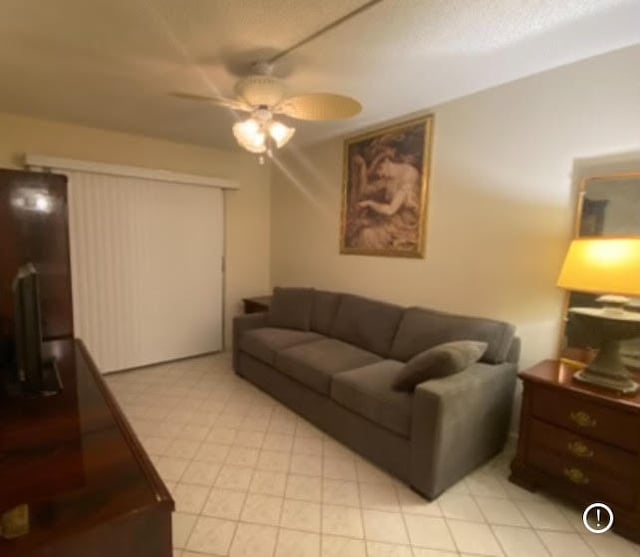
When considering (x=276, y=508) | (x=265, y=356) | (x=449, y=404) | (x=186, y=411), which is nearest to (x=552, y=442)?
(x=449, y=404)

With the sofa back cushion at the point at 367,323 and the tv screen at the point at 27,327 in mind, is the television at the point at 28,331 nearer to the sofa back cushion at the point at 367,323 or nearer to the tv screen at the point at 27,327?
the tv screen at the point at 27,327

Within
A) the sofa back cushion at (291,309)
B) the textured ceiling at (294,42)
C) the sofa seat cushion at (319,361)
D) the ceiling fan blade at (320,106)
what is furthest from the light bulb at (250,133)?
the sofa back cushion at (291,309)

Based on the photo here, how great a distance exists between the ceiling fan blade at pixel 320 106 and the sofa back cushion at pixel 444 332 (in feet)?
5.02

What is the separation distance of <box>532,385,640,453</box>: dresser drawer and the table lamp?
0.45 ft

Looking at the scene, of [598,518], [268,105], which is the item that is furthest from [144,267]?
A: [598,518]

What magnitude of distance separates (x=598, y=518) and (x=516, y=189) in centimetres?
188

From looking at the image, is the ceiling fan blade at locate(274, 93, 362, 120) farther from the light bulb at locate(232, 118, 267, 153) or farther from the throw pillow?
the throw pillow

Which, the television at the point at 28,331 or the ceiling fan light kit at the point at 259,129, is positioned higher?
the ceiling fan light kit at the point at 259,129

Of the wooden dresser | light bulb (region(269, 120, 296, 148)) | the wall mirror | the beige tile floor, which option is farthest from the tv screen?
the wall mirror

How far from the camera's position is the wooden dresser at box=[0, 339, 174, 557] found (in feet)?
2.37

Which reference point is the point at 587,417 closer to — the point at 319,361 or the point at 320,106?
the point at 319,361

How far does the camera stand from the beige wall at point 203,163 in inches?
120

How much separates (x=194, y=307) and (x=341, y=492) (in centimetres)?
271

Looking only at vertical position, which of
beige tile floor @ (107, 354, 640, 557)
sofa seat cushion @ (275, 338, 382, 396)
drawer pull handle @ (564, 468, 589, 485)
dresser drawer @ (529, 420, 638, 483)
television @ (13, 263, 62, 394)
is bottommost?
beige tile floor @ (107, 354, 640, 557)
